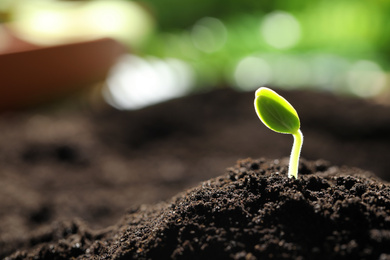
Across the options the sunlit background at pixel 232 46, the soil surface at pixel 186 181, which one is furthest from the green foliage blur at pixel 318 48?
the soil surface at pixel 186 181

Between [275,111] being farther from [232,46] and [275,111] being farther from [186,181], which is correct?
[232,46]

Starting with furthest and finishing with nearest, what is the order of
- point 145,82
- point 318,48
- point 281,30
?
point 281,30
point 318,48
point 145,82

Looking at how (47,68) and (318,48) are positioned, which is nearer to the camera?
(47,68)

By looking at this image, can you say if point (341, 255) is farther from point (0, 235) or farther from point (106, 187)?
point (106, 187)

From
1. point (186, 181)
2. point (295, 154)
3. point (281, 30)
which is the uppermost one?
point (281, 30)

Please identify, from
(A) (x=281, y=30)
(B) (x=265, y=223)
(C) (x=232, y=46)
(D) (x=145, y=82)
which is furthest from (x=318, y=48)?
(B) (x=265, y=223)

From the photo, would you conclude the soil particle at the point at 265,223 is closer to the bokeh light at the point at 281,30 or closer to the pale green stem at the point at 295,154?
the pale green stem at the point at 295,154

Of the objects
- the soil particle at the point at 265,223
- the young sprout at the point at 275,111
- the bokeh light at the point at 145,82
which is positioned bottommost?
the soil particle at the point at 265,223
